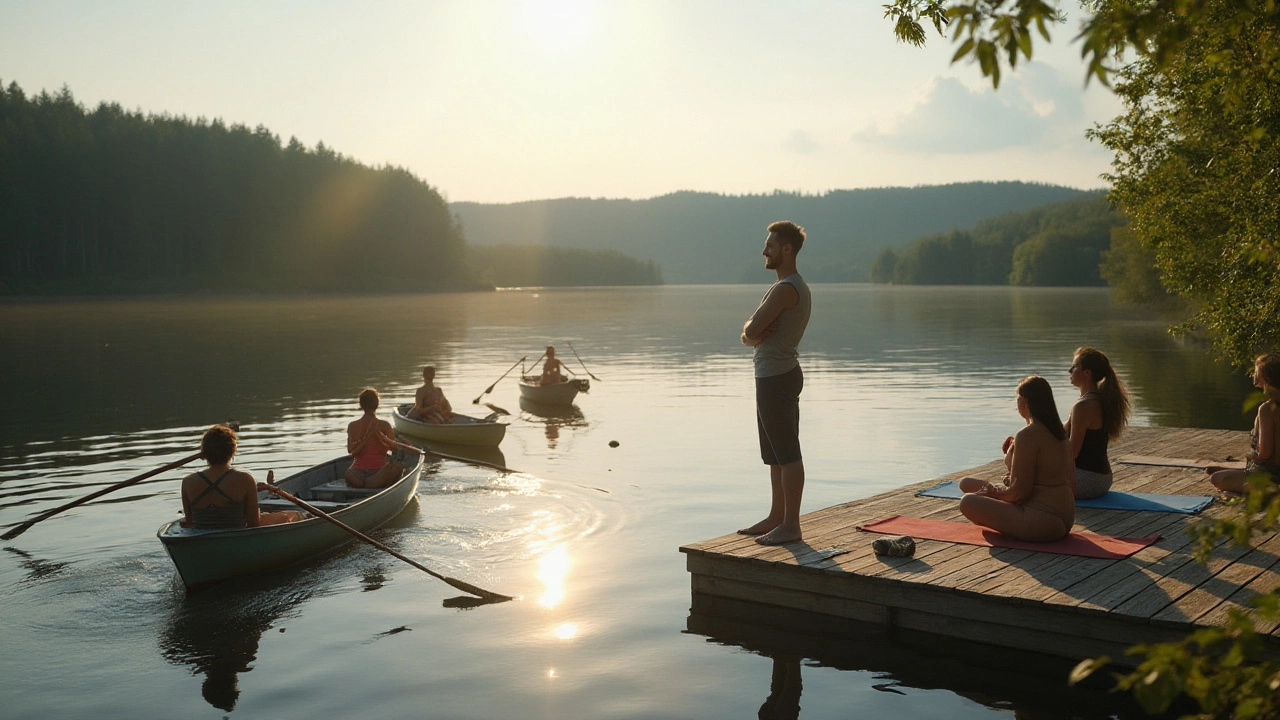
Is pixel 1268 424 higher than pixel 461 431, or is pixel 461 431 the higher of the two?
pixel 1268 424

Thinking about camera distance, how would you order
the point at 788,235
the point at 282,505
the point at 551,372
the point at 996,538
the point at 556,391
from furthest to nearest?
the point at 551,372 → the point at 556,391 → the point at 282,505 → the point at 996,538 → the point at 788,235

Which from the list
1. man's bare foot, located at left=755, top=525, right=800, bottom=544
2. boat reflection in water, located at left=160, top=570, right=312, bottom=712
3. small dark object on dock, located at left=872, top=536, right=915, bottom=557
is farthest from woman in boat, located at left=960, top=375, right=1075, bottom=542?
boat reflection in water, located at left=160, top=570, right=312, bottom=712

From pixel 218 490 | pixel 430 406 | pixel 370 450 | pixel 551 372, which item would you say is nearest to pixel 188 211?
pixel 551 372

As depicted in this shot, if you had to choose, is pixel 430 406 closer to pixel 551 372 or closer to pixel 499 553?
pixel 551 372

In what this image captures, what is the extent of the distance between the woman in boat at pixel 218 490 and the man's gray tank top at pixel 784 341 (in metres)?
4.77

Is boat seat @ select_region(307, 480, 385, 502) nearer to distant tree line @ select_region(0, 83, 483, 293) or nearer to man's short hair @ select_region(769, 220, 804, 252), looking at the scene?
man's short hair @ select_region(769, 220, 804, 252)

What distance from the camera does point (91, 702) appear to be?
719 cm

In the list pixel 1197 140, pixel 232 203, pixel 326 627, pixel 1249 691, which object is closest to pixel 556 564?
pixel 326 627

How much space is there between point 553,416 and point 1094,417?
51.3ft

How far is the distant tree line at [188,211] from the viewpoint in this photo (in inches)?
3728

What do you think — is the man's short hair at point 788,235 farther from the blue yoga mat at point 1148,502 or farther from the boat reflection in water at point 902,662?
the blue yoga mat at point 1148,502

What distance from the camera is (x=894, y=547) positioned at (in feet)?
27.0

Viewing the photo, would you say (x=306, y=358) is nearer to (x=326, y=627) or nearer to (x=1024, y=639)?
(x=326, y=627)

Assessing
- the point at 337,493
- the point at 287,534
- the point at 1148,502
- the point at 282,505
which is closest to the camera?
the point at 1148,502
